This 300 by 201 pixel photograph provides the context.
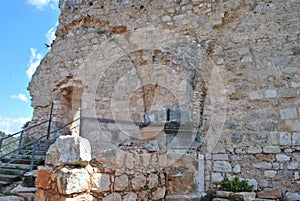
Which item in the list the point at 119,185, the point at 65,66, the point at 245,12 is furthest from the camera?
the point at 65,66

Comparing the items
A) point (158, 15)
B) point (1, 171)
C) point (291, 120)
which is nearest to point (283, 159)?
point (291, 120)

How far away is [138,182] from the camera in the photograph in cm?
286

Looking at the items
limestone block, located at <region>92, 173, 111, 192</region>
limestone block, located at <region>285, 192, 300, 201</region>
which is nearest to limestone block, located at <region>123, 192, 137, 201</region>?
limestone block, located at <region>92, 173, 111, 192</region>

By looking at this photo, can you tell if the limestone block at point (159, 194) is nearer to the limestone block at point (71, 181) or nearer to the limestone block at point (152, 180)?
the limestone block at point (152, 180)

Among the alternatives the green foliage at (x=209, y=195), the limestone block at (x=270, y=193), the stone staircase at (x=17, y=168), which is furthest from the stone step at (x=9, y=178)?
the limestone block at (x=270, y=193)

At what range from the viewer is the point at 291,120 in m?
4.13

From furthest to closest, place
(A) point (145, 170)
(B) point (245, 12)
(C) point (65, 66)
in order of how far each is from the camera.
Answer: (C) point (65, 66) → (B) point (245, 12) → (A) point (145, 170)

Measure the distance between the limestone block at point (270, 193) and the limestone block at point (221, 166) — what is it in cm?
57

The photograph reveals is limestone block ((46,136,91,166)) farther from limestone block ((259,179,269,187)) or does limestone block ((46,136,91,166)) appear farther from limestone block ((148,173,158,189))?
limestone block ((259,179,269,187))

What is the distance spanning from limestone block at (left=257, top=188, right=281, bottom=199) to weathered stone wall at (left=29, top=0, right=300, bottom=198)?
0.10m

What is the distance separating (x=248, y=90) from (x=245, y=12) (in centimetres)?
154

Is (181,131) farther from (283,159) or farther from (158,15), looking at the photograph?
(158,15)

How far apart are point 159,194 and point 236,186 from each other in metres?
1.49

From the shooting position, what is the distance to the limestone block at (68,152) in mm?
2285
